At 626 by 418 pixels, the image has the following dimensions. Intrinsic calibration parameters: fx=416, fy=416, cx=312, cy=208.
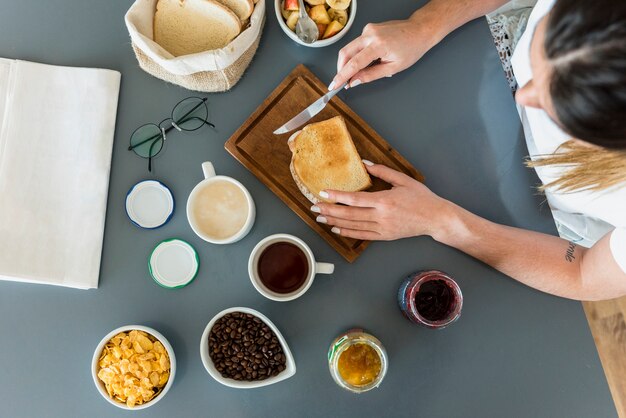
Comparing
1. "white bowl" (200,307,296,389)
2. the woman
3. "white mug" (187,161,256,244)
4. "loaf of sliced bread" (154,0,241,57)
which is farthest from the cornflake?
"loaf of sliced bread" (154,0,241,57)

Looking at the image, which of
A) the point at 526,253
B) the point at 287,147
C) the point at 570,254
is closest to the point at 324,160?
the point at 287,147

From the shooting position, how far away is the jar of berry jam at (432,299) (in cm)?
89

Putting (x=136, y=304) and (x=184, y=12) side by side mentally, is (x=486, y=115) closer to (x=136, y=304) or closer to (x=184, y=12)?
(x=184, y=12)

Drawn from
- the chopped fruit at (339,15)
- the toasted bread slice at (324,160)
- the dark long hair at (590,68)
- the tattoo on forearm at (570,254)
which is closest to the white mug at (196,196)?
the toasted bread slice at (324,160)

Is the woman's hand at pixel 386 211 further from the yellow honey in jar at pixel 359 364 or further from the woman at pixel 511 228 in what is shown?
the yellow honey in jar at pixel 359 364

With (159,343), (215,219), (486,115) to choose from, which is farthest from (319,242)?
(486,115)

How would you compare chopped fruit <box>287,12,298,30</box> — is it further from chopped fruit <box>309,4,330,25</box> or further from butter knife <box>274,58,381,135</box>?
butter knife <box>274,58,381,135</box>

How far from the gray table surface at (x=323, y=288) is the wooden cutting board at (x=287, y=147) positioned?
0.03m

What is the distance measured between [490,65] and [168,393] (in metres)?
1.12

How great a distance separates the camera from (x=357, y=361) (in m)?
0.92

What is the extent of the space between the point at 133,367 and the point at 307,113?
687 millimetres

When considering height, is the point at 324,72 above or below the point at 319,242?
above

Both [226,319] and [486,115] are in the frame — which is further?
[486,115]

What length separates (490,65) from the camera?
3.48ft
